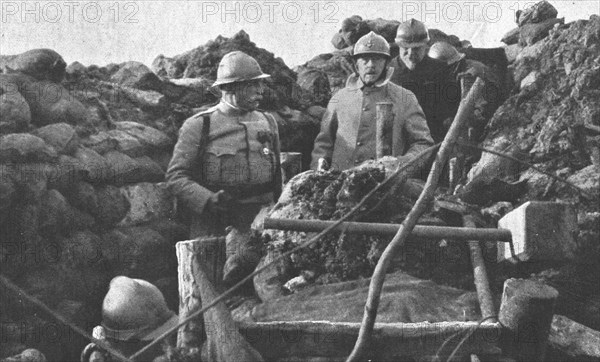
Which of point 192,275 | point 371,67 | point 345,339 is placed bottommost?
point 345,339

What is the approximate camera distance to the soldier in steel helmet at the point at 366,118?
10.8 meters

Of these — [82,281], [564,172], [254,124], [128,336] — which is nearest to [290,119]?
[254,124]

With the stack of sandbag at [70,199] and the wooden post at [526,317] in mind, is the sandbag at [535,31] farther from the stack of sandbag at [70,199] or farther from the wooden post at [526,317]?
the wooden post at [526,317]

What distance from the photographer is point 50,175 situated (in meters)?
8.78

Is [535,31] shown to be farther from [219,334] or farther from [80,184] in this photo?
[219,334]

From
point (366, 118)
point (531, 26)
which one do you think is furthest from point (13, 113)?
point (531, 26)

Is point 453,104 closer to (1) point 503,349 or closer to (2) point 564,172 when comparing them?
(2) point 564,172

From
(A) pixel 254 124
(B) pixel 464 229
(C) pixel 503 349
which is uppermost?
(A) pixel 254 124

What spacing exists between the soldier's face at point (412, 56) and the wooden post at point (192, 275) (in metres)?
6.56

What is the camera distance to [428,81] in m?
12.9

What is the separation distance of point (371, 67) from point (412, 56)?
171 centimetres

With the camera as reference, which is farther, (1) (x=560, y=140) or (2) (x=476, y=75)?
(2) (x=476, y=75)

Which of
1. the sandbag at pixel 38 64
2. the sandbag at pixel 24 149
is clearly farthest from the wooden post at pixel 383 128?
the sandbag at pixel 24 149

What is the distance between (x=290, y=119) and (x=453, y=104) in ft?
7.07
